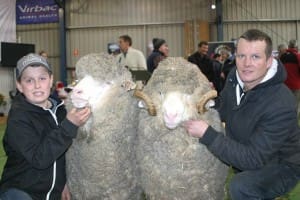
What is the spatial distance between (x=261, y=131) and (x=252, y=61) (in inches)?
14.3

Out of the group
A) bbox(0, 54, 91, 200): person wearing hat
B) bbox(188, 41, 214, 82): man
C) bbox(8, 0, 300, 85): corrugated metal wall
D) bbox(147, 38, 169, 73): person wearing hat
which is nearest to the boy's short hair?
bbox(0, 54, 91, 200): person wearing hat

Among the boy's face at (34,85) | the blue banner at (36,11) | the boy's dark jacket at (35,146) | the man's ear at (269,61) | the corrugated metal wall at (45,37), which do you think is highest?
the blue banner at (36,11)

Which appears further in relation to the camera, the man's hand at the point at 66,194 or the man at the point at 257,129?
the man's hand at the point at 66,194

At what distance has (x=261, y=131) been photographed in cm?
222

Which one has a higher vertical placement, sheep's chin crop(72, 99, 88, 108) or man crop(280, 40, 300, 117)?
man crop(280, 40, 300, 117)

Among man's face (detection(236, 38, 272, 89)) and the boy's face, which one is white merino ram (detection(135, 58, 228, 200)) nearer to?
man's face (detection(236, 38, 272, 89))

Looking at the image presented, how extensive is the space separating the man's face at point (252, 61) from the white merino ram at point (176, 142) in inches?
8.1

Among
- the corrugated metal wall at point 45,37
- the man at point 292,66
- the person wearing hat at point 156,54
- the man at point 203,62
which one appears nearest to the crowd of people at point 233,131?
the person wearing hat at point 156,54

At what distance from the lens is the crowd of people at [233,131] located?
2.21 m

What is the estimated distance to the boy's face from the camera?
2322 mm

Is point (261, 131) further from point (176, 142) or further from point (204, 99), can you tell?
point (176, 142)

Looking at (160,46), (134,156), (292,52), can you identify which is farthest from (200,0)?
(134,156)

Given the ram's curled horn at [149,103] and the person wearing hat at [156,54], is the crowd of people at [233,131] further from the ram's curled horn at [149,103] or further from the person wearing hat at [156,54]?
the person wearing hat at [156,54]

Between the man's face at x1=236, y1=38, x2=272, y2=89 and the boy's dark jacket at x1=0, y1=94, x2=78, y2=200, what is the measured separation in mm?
925
